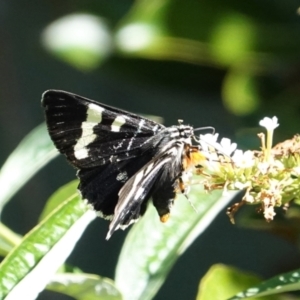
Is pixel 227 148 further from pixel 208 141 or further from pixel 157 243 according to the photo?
pixel 157 243

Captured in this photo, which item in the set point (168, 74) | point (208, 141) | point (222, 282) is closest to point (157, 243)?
point (222, 282)

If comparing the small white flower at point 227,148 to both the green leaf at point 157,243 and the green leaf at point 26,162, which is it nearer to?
the green leaf at point 157,243

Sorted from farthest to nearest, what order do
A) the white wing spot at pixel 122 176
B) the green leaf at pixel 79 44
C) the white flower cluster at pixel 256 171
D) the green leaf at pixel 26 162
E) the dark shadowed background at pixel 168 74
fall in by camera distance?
the green leaf at pixel 79 44
the dark shadowed background at pixel 168 74
the green leaf at pixel 26 162
the white wing spot at pixel 122 176
the white flower cluster at pixel 256 171

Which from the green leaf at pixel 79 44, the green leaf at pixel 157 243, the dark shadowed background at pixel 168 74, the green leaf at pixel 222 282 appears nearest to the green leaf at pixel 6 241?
the green leaf at pixel 157 243

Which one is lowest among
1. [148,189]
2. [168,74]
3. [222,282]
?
[222,282]

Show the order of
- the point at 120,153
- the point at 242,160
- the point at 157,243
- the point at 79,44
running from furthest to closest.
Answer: the point at 79,44, the point at 157,243, the point at 120,153, the point at 242,160

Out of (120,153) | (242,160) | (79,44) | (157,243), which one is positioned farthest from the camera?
(79,44)
